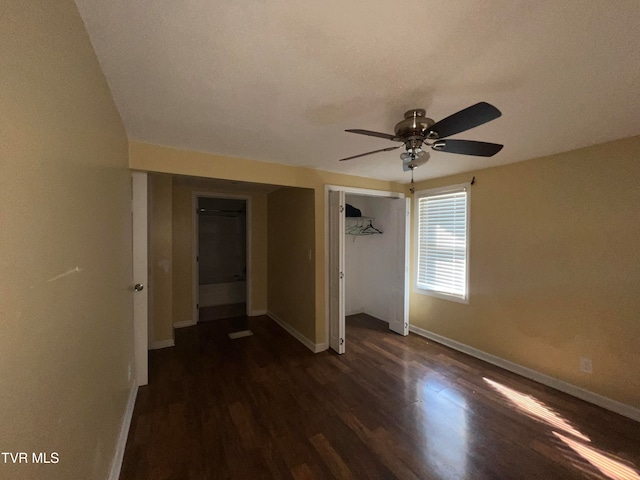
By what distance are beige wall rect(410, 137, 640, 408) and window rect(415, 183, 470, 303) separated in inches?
5.4

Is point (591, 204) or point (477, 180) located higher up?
point (477, 180)

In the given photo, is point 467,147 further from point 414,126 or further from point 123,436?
point 123,436

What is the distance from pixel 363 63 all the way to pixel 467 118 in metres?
0.58

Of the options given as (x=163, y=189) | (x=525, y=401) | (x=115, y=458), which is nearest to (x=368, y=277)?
(x=525, y=401)

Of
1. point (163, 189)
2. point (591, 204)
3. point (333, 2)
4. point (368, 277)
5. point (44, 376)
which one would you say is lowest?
point (368, 277)

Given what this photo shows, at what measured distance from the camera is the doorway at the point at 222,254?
539cm

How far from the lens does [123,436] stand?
176 centimetres

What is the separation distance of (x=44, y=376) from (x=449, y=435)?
2383mm

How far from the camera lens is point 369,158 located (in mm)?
2670

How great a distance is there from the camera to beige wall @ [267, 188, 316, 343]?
3355 mm

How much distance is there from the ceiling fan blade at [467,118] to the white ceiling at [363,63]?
226 millimetres

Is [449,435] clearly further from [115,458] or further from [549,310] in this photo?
[115,458]

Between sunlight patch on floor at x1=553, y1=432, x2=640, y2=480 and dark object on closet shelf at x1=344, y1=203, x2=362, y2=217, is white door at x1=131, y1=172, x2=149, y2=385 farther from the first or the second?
sunlight patch on floor at x1=553, y1=432, x2=640, y2=480

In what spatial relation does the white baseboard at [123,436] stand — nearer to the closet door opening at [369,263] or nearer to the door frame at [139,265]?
the door frame at [139,265]
